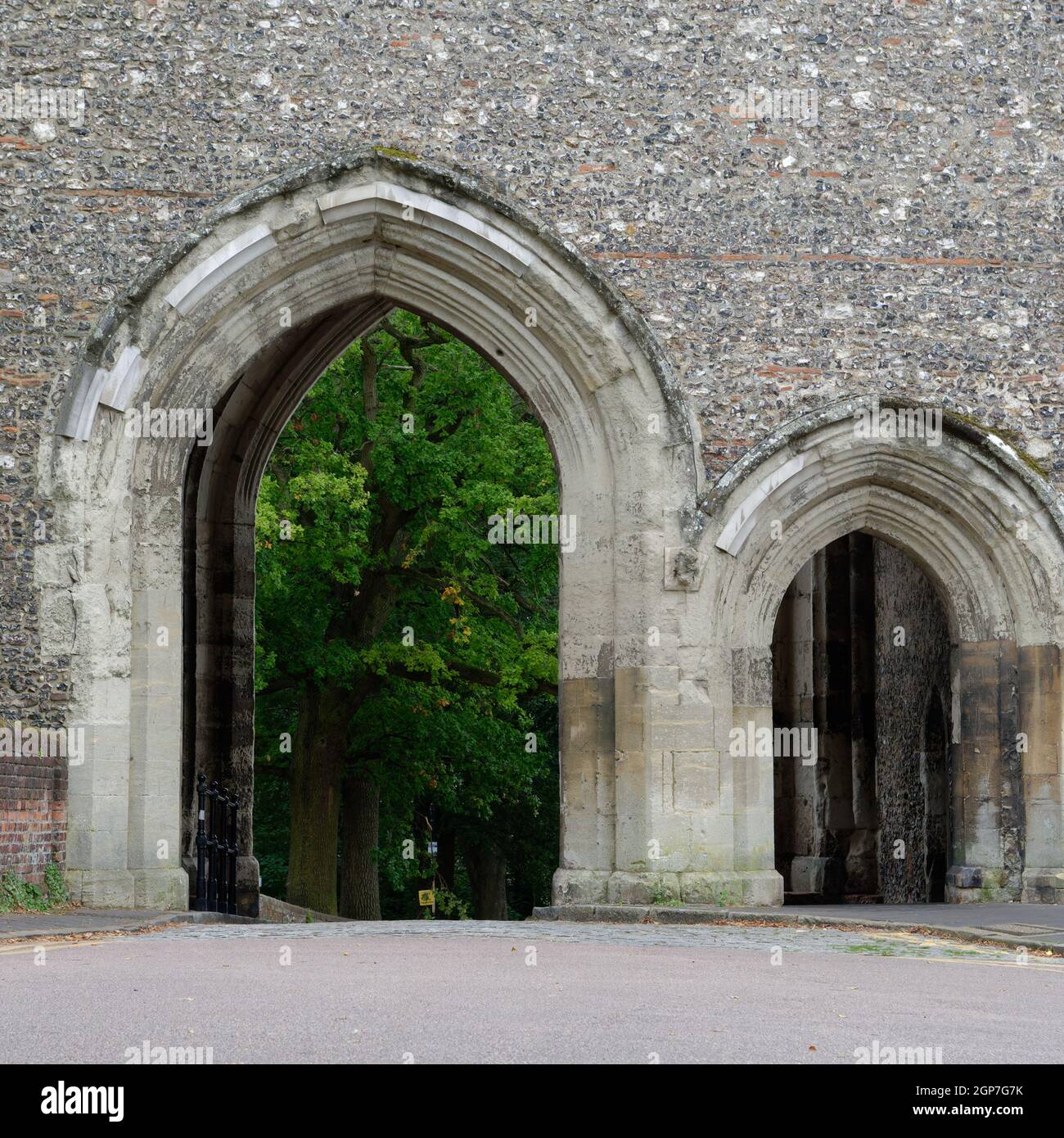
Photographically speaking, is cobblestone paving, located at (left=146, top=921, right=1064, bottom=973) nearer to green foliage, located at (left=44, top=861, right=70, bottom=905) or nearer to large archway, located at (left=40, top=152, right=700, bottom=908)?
green foliage, located at (left=44, top=861, right=70, bottom=905)

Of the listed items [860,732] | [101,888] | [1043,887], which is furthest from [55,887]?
[860,732]

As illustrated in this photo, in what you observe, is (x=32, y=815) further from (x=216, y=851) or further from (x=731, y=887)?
(x=731, y=887)

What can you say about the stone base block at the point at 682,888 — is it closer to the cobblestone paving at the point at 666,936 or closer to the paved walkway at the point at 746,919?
the paved walkway at the point at 746,919

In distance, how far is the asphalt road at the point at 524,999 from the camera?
5.66 meters

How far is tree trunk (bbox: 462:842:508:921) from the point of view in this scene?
101 ft

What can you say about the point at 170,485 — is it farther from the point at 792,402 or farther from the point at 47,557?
the point at 792,402

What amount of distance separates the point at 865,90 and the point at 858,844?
8.44m

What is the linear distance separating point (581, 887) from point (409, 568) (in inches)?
395

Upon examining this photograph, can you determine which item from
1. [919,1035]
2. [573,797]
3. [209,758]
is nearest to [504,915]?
[209,758]

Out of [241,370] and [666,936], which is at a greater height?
[241,370]

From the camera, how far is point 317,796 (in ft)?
71.9

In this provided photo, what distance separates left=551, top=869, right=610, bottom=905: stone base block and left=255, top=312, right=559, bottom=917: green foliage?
8078 mm

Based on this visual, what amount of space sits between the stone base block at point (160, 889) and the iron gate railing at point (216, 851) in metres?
1.21

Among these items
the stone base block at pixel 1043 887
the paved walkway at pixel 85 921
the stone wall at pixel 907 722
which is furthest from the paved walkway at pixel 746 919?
the stone wall at pixel 907 722
